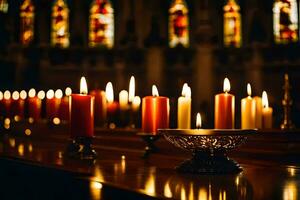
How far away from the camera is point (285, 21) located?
54.9 feet

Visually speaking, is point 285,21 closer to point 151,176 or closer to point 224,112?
point 224,112

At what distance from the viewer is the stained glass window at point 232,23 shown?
57.4ft

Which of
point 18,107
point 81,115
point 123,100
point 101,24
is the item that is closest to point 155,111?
point 81,115

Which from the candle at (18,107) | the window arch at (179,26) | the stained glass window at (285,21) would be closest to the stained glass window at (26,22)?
the window arch at (179,26)

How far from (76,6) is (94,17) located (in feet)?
2.06

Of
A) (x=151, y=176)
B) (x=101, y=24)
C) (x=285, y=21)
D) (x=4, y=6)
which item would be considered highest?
(x=4, y=6)

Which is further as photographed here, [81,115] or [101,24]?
[101,24]

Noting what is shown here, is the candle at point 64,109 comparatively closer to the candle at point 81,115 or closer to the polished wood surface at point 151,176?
the polished wood surface at point 151,176

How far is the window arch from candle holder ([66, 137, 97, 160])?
15227 millimetres

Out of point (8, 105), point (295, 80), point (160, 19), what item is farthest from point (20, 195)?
point (160, 19)

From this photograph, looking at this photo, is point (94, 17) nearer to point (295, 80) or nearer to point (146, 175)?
point (295, 80)

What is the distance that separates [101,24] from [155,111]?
1620 centimetres

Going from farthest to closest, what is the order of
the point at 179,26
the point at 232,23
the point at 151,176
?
the point at 179,26 < the point at 232,23 < the point at 151,176

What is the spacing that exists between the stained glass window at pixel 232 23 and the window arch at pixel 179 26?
111 centimetres
